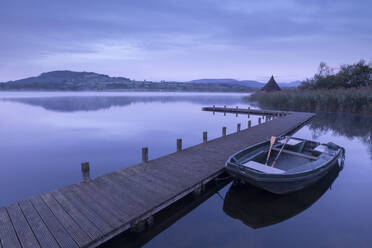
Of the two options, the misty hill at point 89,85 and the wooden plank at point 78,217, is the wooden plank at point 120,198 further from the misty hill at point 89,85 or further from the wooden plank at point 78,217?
the misty hill at point 89,85

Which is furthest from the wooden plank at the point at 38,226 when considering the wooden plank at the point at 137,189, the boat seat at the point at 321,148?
the boat seat at the point at 321,148

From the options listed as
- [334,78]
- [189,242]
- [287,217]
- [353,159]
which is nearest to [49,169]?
[189,242]

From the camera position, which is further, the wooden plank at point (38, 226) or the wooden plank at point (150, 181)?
the wooden plank at point (150, 181)

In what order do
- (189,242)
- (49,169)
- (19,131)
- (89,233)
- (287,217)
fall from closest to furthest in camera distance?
(89,233) → (189,242) → (287,217) → (49,169) → (19,131)

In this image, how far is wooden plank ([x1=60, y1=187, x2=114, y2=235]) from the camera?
3474 mm

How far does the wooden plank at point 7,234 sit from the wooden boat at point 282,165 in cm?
456

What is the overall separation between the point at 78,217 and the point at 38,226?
24.4 inches

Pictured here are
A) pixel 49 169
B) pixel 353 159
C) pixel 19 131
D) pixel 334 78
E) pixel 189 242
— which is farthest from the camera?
pixel 334 78

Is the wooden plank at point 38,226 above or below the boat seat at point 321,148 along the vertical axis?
below

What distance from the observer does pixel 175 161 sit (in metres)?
6.75

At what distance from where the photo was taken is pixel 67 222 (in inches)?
141

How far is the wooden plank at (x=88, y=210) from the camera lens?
3.47 metres

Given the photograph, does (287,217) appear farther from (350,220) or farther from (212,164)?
(212,164)

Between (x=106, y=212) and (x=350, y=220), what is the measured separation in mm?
5907
